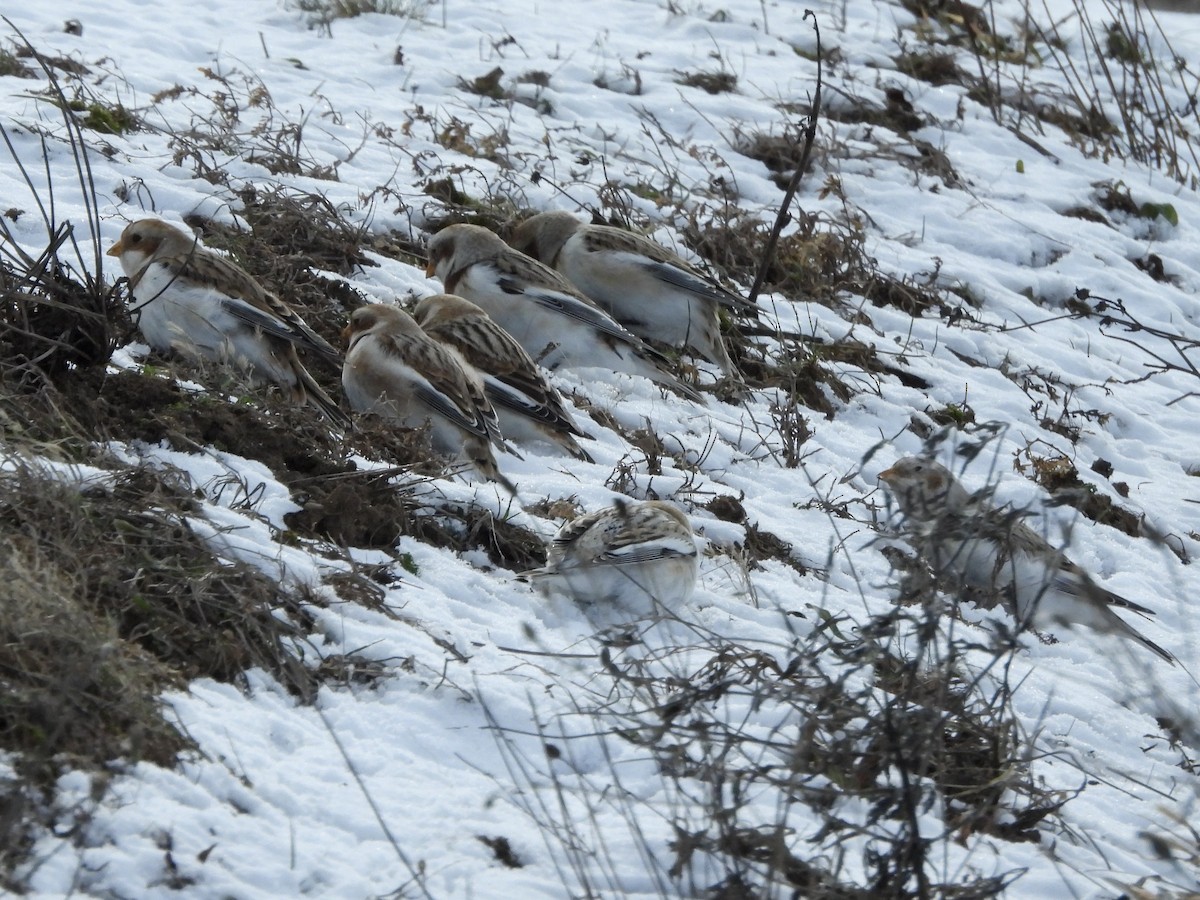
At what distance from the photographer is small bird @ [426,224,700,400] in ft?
24.5

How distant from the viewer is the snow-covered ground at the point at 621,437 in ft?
10.9

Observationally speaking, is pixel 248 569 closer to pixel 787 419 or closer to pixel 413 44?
pixel 787 419

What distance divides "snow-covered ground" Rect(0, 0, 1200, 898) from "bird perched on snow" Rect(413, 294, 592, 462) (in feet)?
0.47

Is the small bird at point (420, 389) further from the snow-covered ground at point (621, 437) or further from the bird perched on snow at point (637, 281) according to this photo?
the bird perched on snow at point (637, 281)

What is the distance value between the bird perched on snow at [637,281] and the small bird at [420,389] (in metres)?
1.85

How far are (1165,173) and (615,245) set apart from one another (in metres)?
5.94

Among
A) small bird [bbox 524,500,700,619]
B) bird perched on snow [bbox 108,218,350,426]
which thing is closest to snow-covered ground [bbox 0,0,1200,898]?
small bird [bbox 524,500,700,619]


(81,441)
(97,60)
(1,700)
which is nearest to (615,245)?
(97,60)

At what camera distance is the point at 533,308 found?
7582 millimetres

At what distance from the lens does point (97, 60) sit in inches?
352

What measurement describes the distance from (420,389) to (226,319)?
2.69 feet

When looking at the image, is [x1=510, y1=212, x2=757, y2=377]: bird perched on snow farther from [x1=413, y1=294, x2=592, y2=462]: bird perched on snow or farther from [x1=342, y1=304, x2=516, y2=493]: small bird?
[x1=342, y1=304, x2=516, y2=493]: small bird

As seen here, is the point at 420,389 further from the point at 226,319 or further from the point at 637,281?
the point at 637,281

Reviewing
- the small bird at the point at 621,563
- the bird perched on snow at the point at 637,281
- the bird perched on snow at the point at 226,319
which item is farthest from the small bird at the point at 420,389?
→ the bird perched on snow at the point at 637,281
